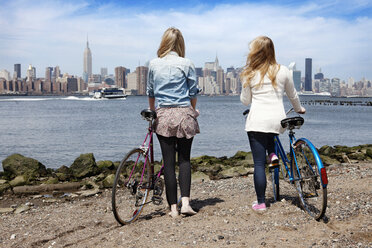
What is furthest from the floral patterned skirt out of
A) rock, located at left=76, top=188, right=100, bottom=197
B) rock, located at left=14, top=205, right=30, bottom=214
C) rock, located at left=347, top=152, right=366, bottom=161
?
rock, located at left=347, top=152, right=366, bottom=161

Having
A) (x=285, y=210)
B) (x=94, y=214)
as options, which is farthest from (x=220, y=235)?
(x=94, y=214)

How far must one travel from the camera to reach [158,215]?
5.28 m

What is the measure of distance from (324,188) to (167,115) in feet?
6.13

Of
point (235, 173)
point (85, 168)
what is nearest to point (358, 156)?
point (235, 173)

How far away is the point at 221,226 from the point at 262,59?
6.42ft

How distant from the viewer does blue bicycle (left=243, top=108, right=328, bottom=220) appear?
4352 millimetres

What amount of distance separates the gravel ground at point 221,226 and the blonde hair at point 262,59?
1591 millimetres

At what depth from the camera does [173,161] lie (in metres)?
4.91

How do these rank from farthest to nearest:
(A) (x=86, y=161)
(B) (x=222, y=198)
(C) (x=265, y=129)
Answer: (A) (x=86, y=161), (B) (x=222, y=198), (C) (x=265, y=129)

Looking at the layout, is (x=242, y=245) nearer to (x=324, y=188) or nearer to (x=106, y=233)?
(x=324, y=188)

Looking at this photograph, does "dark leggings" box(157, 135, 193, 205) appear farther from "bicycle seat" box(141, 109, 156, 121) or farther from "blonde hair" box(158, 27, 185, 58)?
"blonde hair" box(158, 27, 185, 58)

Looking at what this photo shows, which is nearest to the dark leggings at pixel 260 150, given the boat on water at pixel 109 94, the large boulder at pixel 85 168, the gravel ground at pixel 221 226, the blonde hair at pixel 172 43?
the gravel ground at pixel 221 226

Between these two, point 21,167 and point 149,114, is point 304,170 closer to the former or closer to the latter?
point 149,114

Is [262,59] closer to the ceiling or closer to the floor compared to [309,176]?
closer to the ceiling
